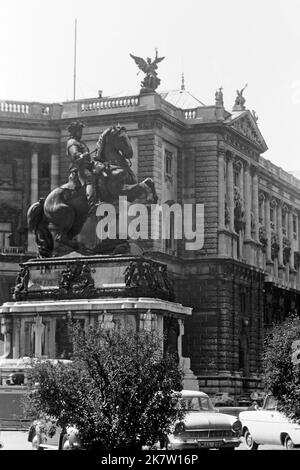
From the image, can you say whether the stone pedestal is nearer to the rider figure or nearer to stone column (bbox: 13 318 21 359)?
stone column (bbox: 13 318 21 359)

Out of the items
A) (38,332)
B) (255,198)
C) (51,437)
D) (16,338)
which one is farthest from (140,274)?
(255,198)

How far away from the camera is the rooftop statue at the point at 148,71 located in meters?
79.9

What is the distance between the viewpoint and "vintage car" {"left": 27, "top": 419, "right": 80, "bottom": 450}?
87.0 feet

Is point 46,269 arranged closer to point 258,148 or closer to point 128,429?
point 128,429

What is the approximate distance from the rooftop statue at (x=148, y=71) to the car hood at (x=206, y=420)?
50.6 metres

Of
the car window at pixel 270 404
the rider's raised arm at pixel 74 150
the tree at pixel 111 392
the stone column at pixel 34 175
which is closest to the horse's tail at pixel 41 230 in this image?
the rider's raised arm at pixel 74 150

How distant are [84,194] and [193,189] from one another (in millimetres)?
33476

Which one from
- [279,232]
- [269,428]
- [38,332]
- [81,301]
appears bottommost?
[269,428]

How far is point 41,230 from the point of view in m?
52.3

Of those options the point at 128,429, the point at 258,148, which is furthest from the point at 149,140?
the point at 128,429

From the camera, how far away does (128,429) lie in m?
25.2

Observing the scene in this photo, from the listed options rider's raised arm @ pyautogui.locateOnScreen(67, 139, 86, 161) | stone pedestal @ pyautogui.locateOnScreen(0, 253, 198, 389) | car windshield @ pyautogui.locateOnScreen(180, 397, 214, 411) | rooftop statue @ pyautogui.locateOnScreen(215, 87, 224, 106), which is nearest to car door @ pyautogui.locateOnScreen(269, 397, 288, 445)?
car windshield @ pyautogui.locateOnScreen(180, 397, 214, 411)

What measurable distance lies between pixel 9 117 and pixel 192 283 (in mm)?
18043

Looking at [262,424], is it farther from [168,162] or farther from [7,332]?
[168,162]
